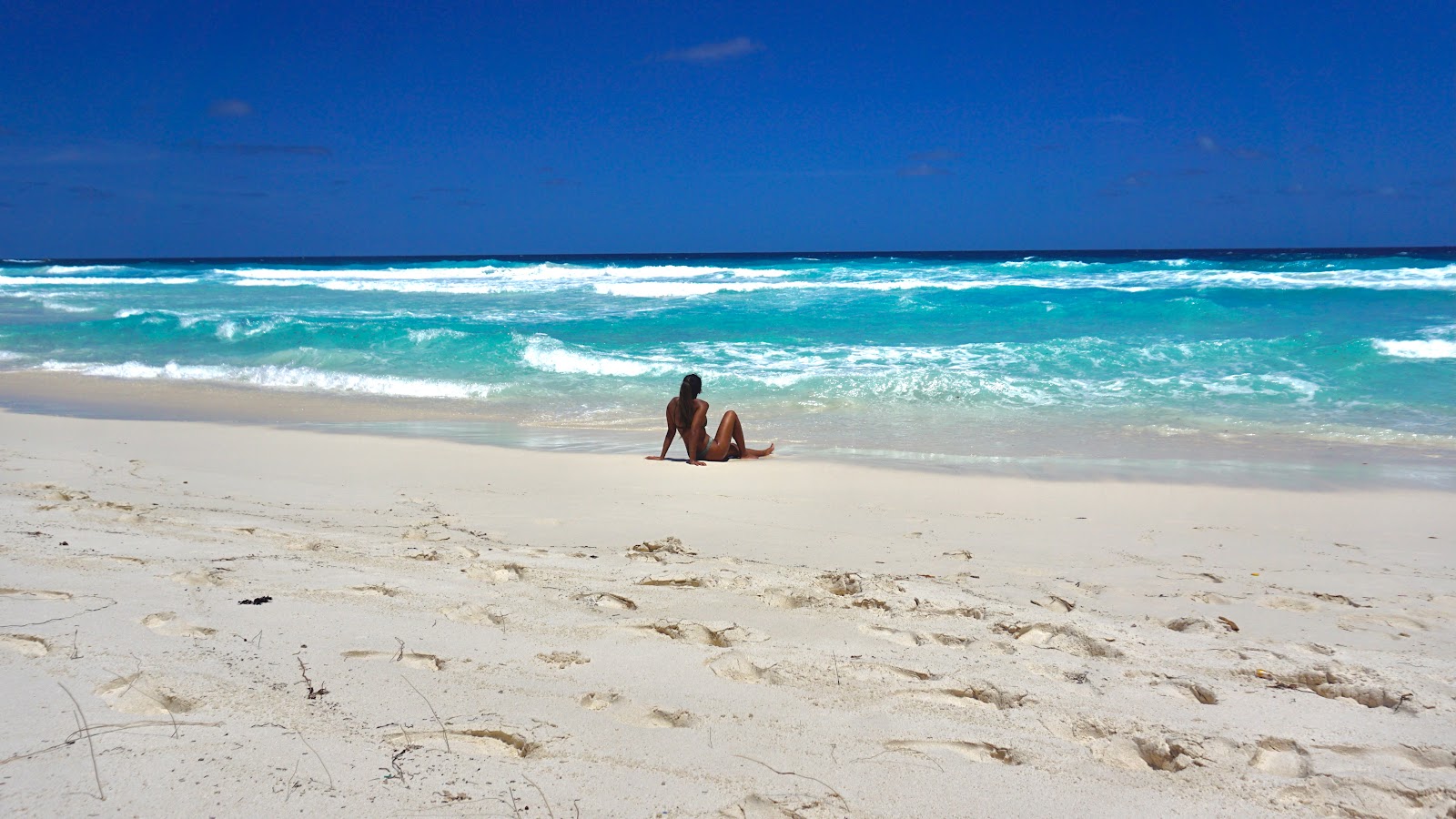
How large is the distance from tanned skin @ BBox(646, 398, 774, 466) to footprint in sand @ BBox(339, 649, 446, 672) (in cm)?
465

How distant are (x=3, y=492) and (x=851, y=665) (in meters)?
5.34

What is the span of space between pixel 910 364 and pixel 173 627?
448 inches

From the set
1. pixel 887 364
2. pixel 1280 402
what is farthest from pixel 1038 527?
pixel 887 364

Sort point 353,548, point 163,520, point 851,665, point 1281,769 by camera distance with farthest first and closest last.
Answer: point 163,520 < point 353,548 < point 851,665 < point 1281,769

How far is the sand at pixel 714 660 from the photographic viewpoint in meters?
2.27

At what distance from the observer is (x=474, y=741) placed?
2418 mm

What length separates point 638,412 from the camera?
1046 centimetres

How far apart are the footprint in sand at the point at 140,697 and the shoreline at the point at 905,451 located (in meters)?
5.46

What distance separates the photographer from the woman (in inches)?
304

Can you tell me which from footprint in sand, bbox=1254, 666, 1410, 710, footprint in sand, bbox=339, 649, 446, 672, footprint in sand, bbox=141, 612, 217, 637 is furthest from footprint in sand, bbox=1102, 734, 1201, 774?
footprint in sand, bbox=141, 612, 217, 637

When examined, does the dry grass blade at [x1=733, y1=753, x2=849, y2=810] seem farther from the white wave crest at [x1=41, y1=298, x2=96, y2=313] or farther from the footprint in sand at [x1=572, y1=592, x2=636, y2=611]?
the white wave crest at [x1=41, y1=298, x2=96, y2=313]

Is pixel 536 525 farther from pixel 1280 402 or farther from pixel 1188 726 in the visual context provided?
pixel 1280 402

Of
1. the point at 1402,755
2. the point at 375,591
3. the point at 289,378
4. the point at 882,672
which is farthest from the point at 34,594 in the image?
the point at 289,378

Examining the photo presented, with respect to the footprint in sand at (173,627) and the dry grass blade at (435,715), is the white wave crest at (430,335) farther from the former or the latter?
the dry grass blade at (435,715)
